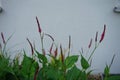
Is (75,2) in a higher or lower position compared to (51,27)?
higher

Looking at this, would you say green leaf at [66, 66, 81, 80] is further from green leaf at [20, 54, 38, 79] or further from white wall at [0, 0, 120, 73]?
white wall at [0, 0, 120, 73]

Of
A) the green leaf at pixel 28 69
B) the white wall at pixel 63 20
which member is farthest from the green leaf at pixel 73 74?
the white wall at pixel 63 20

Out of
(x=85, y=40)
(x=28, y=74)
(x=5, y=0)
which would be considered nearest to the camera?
(x=28, y=74)

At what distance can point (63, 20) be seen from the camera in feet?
10.2

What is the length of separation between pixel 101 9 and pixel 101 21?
135 mm

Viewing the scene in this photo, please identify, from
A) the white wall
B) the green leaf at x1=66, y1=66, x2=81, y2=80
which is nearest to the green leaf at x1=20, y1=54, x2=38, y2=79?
the green leaf at x1=66, y1=66, x2=81, y2=80

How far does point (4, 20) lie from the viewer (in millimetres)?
3076

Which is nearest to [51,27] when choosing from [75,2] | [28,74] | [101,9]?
[75,2]

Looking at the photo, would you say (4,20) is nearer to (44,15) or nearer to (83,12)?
(44,15)

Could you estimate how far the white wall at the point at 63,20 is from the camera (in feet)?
9.98

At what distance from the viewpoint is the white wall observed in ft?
9.98

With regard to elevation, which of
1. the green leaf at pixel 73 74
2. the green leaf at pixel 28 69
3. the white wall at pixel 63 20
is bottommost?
the white wall at pixel 63 20

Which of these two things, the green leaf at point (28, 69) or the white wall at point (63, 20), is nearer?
the green leaf at point (28, 69)

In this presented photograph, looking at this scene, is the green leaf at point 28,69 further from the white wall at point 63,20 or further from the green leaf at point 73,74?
the white wall at point 63,20
